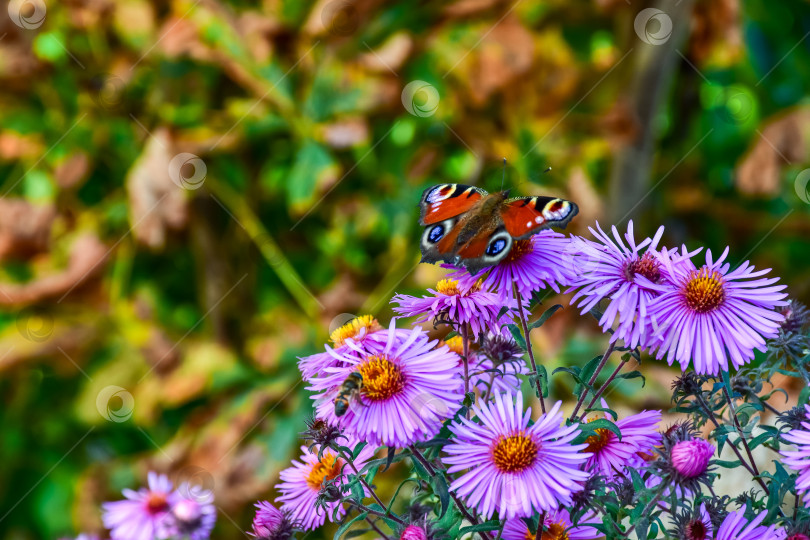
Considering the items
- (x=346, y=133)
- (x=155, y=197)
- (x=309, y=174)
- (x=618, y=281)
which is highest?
(x=346, y=133)

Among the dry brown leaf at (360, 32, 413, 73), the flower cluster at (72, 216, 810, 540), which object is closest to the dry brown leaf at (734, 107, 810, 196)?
the dry brown leaf at (360, 32, 413, 73)

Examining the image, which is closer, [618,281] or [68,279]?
[618,281]

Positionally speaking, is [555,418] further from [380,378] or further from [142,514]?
[142,514]

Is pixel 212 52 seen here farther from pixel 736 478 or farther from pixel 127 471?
pixel 736 478

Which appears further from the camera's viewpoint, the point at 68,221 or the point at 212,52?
the point at 68,221

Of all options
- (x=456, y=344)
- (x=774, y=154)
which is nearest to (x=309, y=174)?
(x=774, y=154)

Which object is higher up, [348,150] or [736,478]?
[348,150]

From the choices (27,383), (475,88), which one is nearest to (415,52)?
(475,88)
